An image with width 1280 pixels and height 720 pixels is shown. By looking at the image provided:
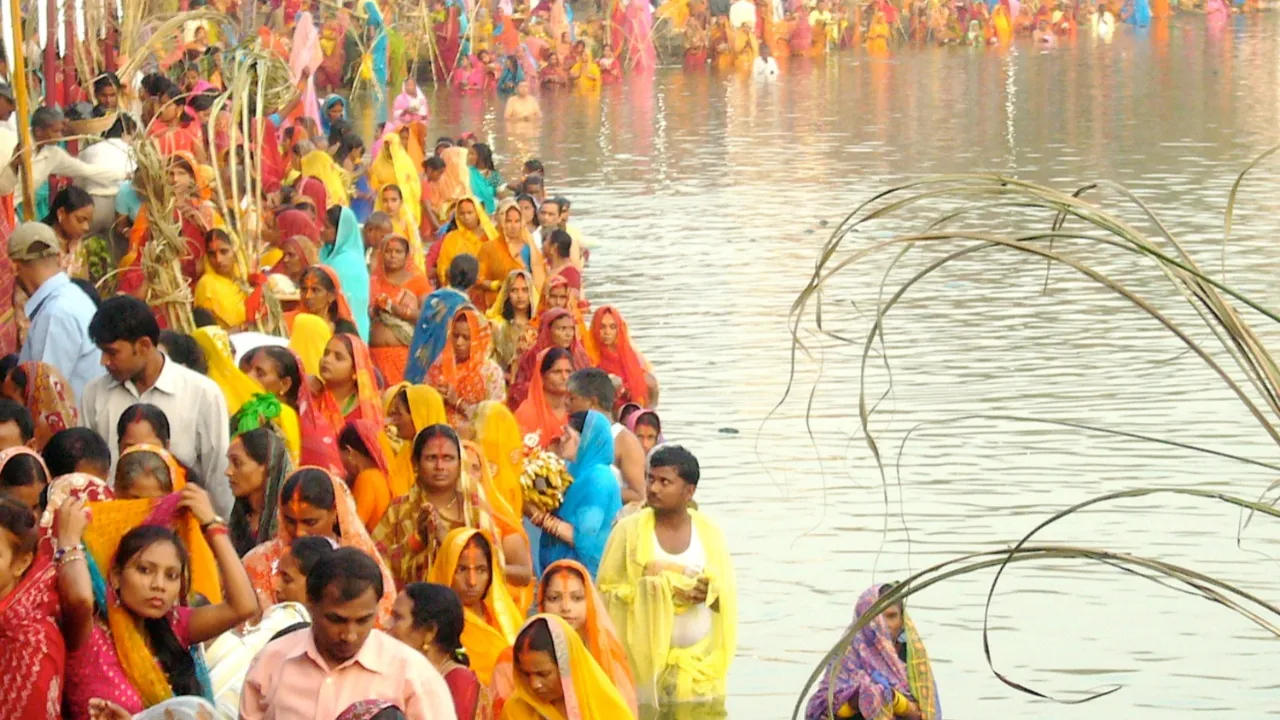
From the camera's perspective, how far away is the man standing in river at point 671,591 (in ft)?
20.0

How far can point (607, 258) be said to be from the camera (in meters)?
16.3

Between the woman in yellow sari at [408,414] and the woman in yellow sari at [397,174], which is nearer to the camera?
the woman in yellow sari at [408,414]

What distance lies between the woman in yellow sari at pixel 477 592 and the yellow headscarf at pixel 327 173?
8333 millimetres

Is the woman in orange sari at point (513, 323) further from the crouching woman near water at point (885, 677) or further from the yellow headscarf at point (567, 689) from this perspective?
the yellow headscarf at point (567, 689)

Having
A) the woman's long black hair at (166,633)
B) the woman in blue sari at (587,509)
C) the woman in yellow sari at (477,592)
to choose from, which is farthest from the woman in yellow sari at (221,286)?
the woman's long black hair at (166,633)

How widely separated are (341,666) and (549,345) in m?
4.59

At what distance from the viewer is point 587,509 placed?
6.80m

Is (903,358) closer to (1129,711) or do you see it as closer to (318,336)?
(318,336)

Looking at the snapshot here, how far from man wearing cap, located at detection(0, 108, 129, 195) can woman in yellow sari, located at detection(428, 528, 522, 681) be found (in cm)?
415

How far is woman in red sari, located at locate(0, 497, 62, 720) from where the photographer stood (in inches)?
158

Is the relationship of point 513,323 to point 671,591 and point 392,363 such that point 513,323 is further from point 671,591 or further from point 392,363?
point 671,591

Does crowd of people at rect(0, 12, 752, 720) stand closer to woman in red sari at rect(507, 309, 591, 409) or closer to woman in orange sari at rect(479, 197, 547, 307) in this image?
woman in red sari at rect(507, 309, 591, 409)

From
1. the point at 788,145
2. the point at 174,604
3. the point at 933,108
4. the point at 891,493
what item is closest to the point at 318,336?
the point at 891,493

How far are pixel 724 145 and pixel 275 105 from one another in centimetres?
1269
